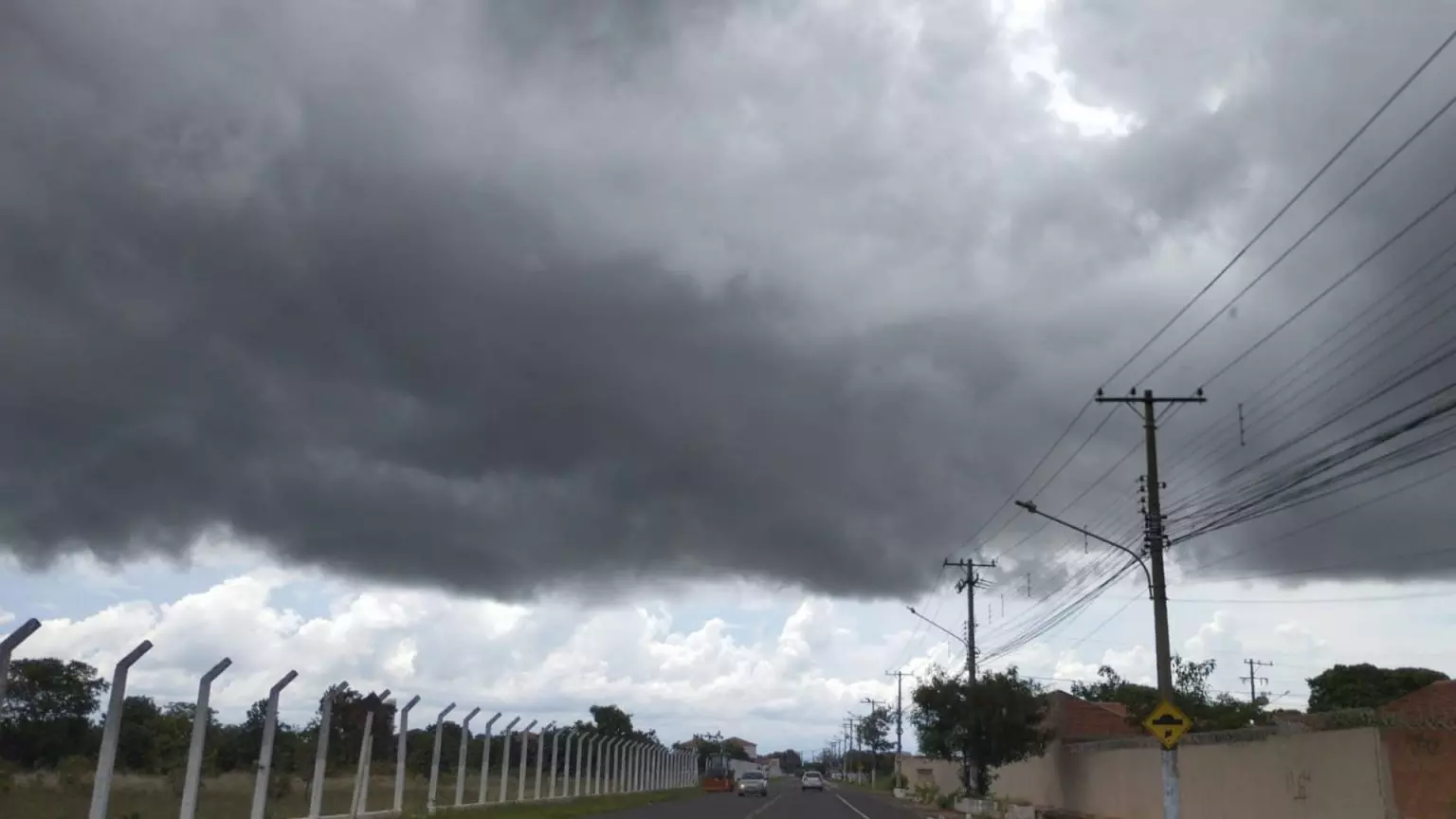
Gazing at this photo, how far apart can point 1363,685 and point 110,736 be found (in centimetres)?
10424

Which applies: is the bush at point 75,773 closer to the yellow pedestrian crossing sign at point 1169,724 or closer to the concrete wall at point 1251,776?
the yellow pedestrian crossing sign at point 1169,724

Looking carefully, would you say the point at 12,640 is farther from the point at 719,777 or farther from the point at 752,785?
the point at 719,777

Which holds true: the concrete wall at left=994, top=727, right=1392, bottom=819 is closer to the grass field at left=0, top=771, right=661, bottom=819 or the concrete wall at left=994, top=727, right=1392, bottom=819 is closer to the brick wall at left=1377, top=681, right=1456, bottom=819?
the brick wall at left=1377, top=681, right=1456, bottom=819

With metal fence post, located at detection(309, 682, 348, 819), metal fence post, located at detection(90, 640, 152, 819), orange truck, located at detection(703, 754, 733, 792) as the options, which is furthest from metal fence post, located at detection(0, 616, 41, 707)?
orange truck, located at detection(703, 754, 733, 792)

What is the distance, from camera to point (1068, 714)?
214ft

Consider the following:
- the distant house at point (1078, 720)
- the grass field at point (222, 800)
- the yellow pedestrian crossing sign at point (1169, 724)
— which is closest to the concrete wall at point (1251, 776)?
the yellow pedestrian crossing sign at point (1169, 724)

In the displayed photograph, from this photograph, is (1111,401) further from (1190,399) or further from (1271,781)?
(1271,781)

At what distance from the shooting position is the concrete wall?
26250 millimetres

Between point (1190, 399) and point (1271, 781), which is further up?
point (1190, 399)

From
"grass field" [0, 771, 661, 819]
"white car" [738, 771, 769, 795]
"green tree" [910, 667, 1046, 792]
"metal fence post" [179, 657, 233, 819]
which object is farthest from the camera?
"white car" [738, 771, 769, 795]

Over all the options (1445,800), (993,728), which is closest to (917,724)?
(993,728)

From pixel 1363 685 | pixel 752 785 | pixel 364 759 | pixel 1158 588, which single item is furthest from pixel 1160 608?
pixel 1363 685

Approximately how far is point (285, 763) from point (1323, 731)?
34.7m

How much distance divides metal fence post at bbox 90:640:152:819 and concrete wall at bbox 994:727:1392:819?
2320 centimetres
